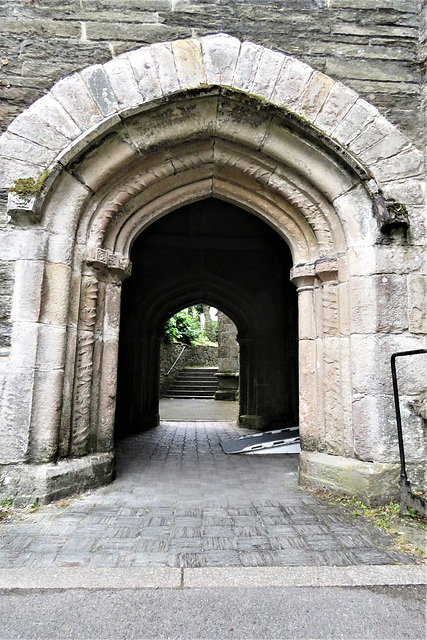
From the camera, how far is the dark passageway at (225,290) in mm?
6742

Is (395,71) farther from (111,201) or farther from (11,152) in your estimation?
(11,152)

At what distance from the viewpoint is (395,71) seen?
3.30 m

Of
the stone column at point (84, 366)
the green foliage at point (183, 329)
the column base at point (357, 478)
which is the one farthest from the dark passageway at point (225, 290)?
the green foliage at point (183, 329)

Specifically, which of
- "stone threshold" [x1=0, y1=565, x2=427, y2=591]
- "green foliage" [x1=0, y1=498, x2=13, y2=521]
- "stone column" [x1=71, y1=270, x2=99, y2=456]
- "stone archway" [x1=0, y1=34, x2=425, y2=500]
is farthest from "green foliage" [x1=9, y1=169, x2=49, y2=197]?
"stone threshold" [x1=0, y1=565, x2=427, y2=591]

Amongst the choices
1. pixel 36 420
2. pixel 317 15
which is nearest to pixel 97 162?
pixel 36 420

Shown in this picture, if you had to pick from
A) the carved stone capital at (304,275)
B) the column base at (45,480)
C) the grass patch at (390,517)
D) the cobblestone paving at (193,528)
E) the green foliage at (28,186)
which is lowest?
the cobblestone paving at (193,528)

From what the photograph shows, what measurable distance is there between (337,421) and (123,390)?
13.6 feet

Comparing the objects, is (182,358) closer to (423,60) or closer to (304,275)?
(304,275)

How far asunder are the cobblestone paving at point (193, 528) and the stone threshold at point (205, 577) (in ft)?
0.24

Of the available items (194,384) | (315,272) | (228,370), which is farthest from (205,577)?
(194,384)

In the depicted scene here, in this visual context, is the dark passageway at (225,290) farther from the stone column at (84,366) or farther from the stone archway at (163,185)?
the stone column at (84,366)

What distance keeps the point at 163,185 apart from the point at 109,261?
88 centimetres

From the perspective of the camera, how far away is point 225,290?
7117mm

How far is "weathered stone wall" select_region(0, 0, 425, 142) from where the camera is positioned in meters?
3.15
